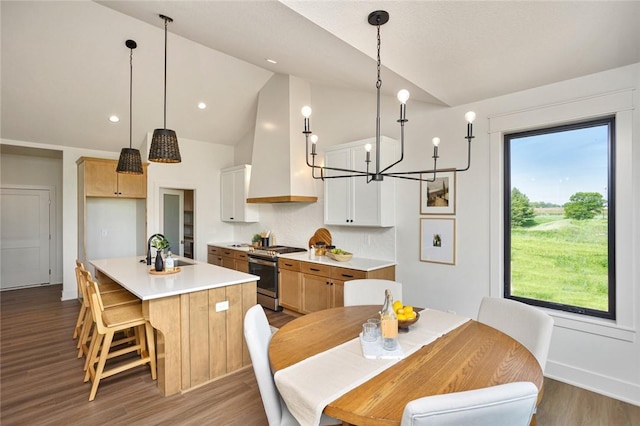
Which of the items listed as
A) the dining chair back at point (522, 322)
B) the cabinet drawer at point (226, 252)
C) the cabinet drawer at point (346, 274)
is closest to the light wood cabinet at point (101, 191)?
the cabinet drawer at point (226, 252)

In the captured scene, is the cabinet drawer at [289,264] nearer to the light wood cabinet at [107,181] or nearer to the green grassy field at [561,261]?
the green grassy field at [561,261]

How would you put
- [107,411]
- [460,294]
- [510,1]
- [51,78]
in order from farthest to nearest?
[51,78]
[460,294]
[107,411]
[510,1]

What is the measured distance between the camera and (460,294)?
10.7ft

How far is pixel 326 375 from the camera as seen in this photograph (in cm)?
133

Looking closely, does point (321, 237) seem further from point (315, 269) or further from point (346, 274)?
point (346, 274)

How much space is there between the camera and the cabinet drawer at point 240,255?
201 inches

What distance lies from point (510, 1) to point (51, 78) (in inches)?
203

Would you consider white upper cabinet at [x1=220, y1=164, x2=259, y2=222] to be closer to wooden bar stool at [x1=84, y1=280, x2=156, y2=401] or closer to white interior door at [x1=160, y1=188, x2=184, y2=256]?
white interior door at [x1=160, y1=188, x2=184, y2=256]

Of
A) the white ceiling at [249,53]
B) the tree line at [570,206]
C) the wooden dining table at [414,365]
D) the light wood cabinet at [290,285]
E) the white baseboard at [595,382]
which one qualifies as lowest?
the white baseboard at [595,382]

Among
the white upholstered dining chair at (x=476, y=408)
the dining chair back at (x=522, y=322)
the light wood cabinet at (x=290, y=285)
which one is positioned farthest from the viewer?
the light wood cabinet at (x=290, y=285)

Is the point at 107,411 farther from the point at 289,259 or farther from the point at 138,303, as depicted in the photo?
the point at 289,259

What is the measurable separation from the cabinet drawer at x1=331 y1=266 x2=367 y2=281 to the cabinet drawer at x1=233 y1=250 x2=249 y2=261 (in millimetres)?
1912

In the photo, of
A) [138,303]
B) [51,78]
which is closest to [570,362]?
[138,303]

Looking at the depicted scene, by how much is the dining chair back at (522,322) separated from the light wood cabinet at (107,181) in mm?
5432
